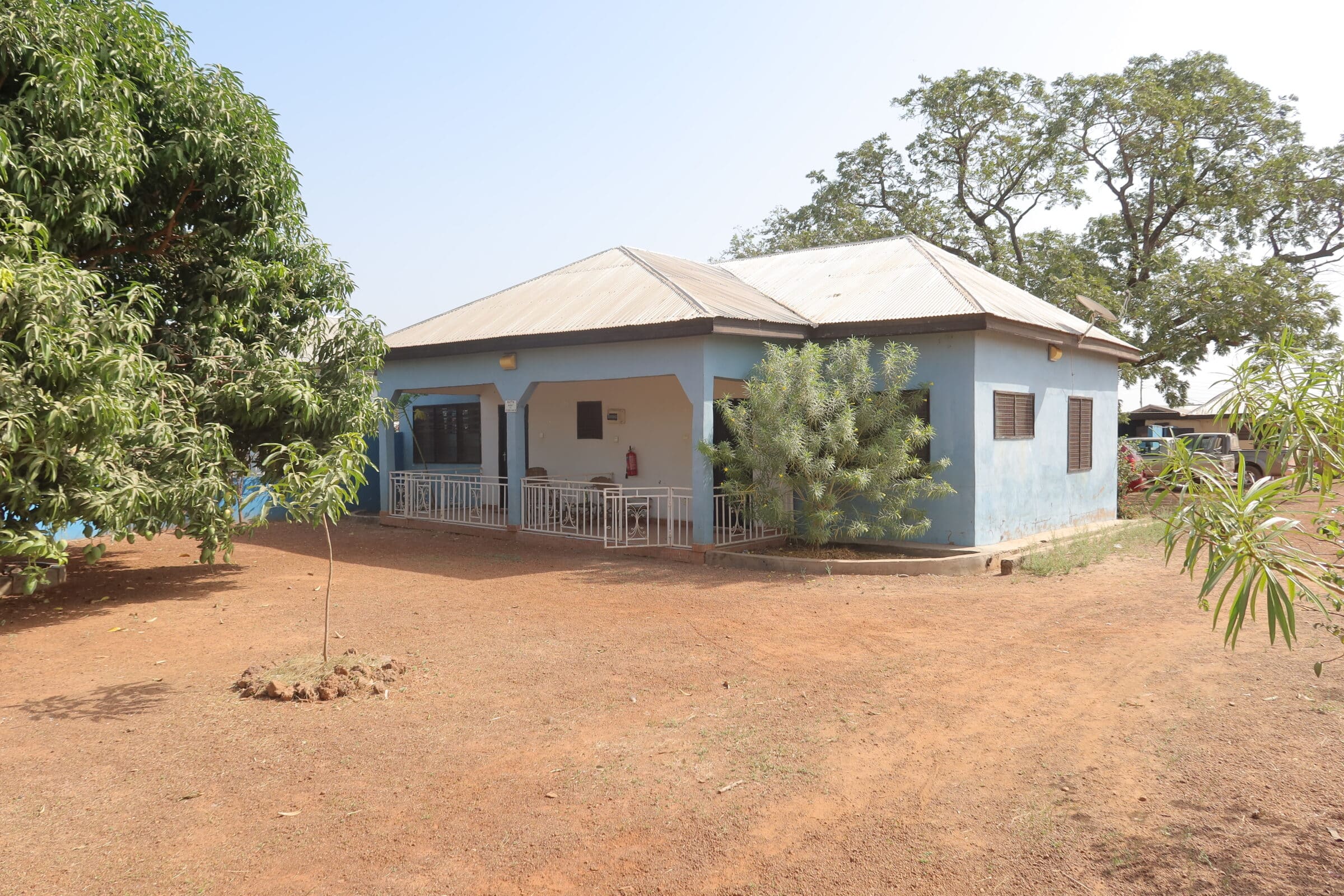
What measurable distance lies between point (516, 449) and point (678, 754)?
8.80 metres

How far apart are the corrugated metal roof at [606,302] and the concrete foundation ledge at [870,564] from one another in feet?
9.97

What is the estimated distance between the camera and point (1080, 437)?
1430 cm

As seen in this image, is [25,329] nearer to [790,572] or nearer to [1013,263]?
[790,572]

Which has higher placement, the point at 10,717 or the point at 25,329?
the point at 25,329

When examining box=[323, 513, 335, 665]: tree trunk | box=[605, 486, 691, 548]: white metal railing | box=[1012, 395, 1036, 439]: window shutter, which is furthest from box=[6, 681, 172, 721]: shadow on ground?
box=[1012, 395, 1036, 439]: window shutter

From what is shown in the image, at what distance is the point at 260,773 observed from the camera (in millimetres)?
4676

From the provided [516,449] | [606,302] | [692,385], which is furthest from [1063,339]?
[516,449]

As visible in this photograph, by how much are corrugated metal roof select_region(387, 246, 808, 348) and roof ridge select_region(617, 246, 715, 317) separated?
0.02 metres

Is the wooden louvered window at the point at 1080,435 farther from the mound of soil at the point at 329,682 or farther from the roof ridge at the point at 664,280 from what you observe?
the mound of soil at the point at 329,682

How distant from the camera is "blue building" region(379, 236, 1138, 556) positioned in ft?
37.6

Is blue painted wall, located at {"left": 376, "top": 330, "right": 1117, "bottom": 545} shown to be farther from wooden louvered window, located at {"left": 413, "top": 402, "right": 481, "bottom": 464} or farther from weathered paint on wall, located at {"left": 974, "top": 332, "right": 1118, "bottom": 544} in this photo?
wooden louvered window, located at {"left": 413, "top": 402, "right": 481, "bottom": 464}

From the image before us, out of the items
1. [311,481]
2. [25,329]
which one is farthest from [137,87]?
[311,481]

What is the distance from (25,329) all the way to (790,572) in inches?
308

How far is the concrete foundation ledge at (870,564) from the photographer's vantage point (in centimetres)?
1059
